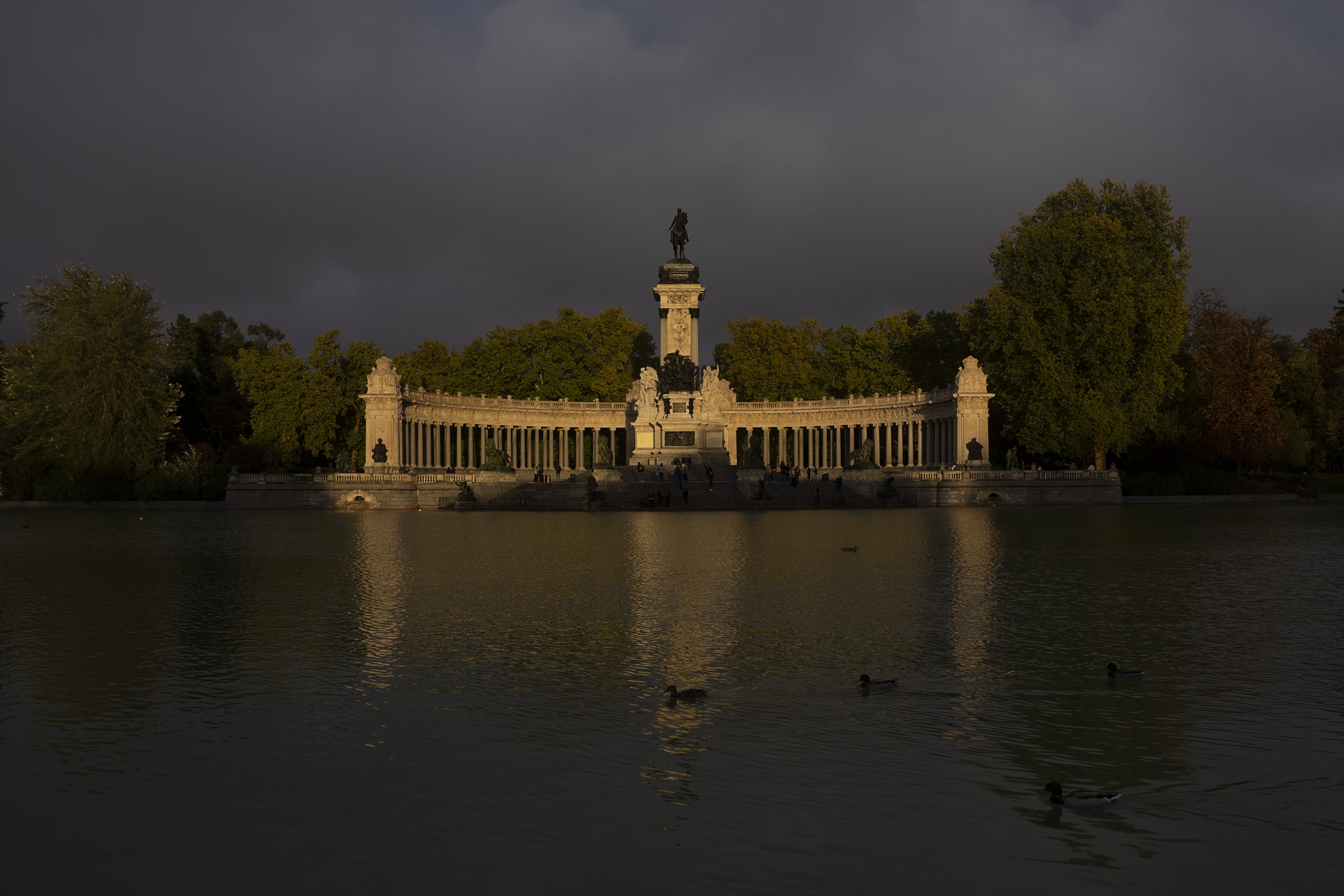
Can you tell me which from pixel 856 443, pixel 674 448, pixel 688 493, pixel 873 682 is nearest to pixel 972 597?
pixel 873 682

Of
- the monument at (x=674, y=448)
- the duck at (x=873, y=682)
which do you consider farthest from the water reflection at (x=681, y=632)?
the monument at (x=674, y=448)

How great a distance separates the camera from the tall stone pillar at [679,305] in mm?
90312

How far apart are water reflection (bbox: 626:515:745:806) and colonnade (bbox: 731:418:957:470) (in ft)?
170

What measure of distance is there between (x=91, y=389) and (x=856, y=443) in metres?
67.0

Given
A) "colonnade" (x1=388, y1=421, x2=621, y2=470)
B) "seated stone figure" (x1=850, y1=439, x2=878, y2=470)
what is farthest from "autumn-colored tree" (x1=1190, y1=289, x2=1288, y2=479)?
"colonnade" (x1=388, y1=421, x2=621, y2=470)

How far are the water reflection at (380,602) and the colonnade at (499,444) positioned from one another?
4869 centimetres

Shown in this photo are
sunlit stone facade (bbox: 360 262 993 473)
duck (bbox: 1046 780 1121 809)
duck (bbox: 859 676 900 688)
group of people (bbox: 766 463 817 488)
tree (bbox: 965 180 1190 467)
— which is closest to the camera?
duck (bbox: 1046 780 1121 809)

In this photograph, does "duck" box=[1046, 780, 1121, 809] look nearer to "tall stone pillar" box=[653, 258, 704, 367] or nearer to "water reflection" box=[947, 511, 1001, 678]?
"water reflection" box=[947, 511, 1001, 678]

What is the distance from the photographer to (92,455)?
6303 cm

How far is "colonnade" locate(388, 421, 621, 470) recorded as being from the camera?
84688 millimetres

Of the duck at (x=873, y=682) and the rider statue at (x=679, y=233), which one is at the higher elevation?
the rider statue at (x=679, y=233)

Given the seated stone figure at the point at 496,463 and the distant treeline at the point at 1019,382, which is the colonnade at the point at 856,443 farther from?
the seated stone figure at the point at 496,463

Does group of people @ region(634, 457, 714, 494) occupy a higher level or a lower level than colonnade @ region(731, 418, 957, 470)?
lower

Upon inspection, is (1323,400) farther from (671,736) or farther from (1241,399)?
(671,736)
